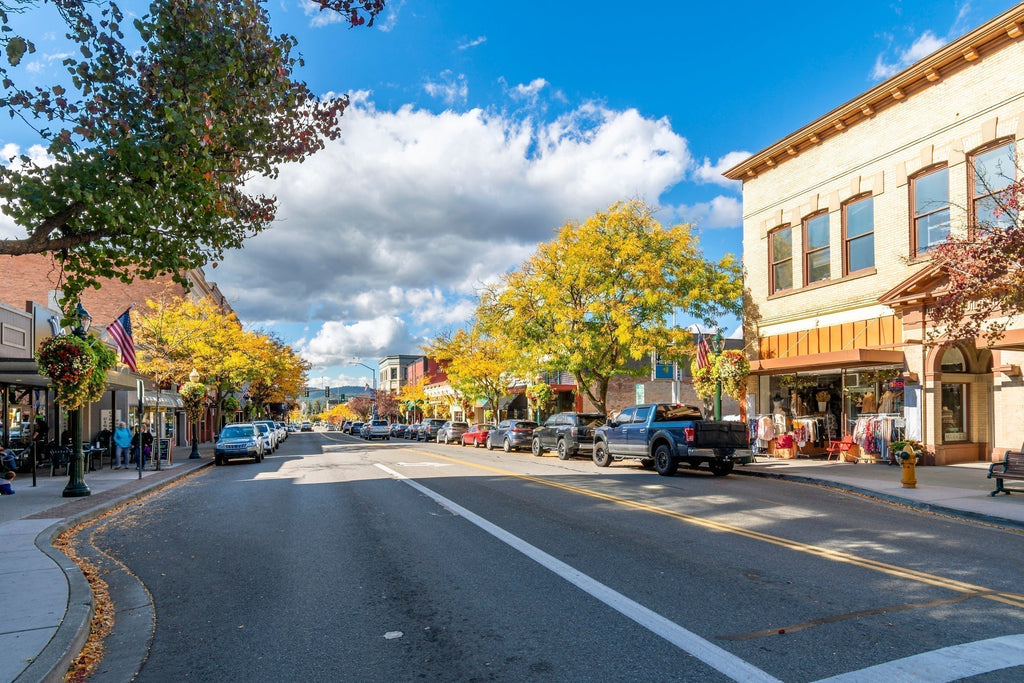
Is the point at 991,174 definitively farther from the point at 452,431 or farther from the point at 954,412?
the point at 452,431

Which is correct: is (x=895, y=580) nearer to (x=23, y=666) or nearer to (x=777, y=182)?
(x=23, y=666)

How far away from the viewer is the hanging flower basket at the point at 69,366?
14.5 metres

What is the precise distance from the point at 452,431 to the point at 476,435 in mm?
5047

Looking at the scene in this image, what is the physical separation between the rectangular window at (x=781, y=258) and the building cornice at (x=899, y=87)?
2555 mm

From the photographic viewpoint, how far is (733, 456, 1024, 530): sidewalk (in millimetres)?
11320

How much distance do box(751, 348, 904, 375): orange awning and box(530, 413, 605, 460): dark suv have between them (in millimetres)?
5797

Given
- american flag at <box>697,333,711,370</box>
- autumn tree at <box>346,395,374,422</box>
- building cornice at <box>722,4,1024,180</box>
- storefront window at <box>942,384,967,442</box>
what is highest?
building cornice at <box>722,4,1024,180</box>

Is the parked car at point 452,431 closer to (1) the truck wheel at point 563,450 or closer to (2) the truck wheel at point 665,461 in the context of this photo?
(1) the truck wheel at point 563,450

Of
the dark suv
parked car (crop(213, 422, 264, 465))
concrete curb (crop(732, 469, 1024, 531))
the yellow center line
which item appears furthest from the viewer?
parked car (crop(213, 422, 264, 465))

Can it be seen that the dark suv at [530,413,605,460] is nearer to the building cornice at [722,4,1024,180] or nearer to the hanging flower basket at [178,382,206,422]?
the building cornice at [722,4,1024,180]

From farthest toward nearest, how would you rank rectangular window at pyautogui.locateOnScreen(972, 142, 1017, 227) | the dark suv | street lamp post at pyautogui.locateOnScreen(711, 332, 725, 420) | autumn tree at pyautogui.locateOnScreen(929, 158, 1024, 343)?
1. the dark suv
2. street lamp post at pyautogui.locateOnScreen(711, 332, 725, 420)
3. rectangular window at pyautogui.locateOnScreen(972, 142, 1017, 227)
4. autumn tree at pyautogui.locateOnScreen(929, 158, 1024, 343)

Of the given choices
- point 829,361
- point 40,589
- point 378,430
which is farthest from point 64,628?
point 378,430

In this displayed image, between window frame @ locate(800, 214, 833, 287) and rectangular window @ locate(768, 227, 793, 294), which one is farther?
rectangular window @ locate(768, 227, 793, 294)

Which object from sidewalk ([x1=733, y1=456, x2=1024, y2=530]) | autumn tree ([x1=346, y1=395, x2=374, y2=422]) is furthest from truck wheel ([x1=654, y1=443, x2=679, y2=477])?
autumn tree ([x1=346, y1=395, x2=374, y2=422])
